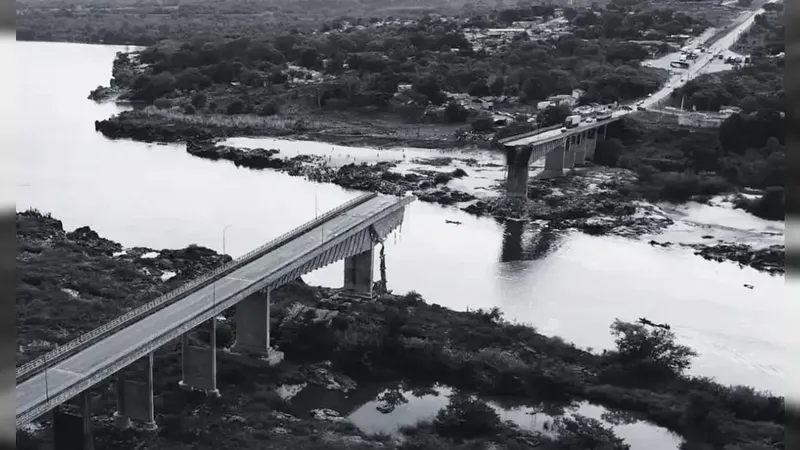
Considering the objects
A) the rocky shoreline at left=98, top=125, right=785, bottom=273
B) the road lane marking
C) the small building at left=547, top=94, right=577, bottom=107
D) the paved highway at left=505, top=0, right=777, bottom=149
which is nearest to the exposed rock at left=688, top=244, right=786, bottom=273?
the rocky shoreline at left=98, top=125, right=785, bottom=273

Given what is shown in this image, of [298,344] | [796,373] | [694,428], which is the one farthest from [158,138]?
[796,373]

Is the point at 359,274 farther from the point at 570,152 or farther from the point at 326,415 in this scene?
the point at 570,152

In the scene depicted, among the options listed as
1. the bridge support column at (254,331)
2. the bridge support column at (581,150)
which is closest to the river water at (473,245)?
the bridge support column at (581,150)

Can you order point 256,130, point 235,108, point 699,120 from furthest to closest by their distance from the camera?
point 235,108
point 256,130
point 699,120

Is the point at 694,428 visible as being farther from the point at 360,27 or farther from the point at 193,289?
the point at 360,27

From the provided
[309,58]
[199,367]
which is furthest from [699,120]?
[199,367]

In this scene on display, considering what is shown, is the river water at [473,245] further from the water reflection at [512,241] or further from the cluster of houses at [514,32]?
the cluster of houses at [514,32]

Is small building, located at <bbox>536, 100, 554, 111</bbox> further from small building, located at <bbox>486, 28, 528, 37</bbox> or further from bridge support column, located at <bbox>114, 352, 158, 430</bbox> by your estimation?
bridge support column, located at <bbox>114, 352, 158, 430</bbox>
